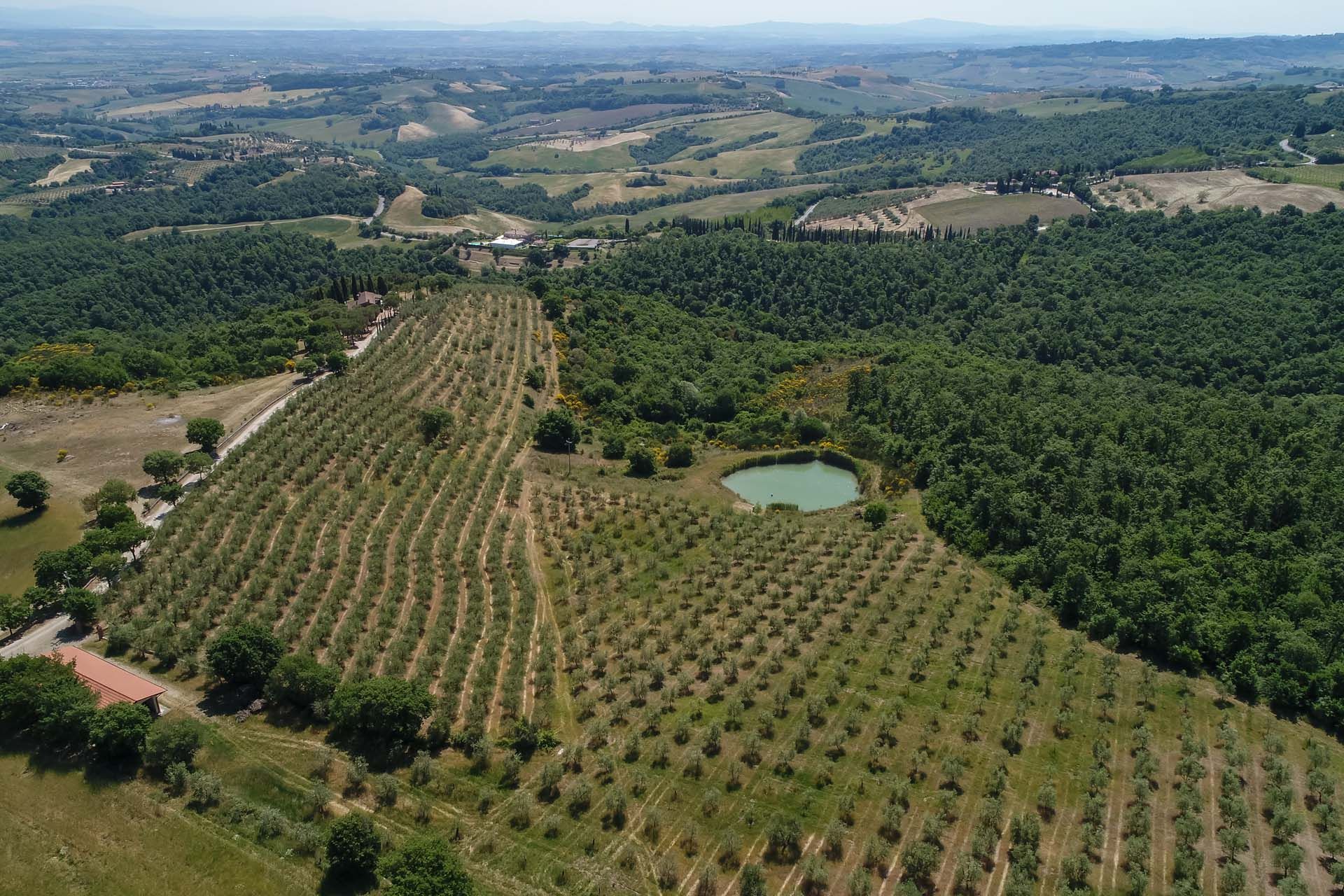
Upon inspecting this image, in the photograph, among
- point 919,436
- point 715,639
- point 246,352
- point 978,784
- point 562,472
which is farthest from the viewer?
point 246,352

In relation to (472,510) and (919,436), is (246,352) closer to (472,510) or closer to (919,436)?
(472,510)

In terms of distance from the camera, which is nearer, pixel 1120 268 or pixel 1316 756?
pixel 1316 756

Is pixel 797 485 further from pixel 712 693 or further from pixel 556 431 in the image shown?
pixel 712 693

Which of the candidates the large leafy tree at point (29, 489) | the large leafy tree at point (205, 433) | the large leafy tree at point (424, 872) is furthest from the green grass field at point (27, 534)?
the large leafy tree at point (424, 872)

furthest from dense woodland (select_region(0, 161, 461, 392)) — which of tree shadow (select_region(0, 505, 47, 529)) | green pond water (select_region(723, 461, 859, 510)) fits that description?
green pond water (select_region(723, 461, 859, 510))

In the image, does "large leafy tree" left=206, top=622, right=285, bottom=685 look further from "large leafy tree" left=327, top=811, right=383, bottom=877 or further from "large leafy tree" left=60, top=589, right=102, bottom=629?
"large leafy tree" left=327, top=811, right=383, bottom=877

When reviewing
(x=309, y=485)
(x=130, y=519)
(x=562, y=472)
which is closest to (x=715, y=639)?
(x=562, y=472)

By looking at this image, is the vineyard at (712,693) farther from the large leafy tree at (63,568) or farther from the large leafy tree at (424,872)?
the large leafy tree at (63,568)

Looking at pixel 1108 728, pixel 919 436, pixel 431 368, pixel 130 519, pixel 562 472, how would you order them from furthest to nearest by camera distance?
pixel 431 368 → pixel 919 436 → pixel 562 472 → pixel 130 519 → pixel 1108 728
